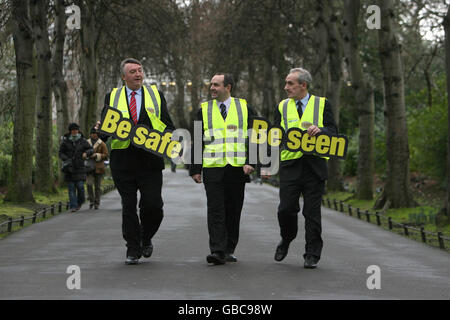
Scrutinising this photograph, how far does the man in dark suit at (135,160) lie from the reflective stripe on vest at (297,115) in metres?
1.33

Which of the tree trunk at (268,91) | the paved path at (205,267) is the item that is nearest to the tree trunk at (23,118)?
the paved path at (205,267)

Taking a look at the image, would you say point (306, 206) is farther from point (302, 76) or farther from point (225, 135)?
point (302, 76)

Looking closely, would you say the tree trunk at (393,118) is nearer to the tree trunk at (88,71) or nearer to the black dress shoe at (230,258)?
the black dress shoe at (230,258)

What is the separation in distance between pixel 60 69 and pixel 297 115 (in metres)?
21.5

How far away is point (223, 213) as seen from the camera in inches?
379

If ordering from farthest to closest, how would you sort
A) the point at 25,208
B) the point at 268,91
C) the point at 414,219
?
the point at 268,91 < the point at 25,208 < the point at 414,219

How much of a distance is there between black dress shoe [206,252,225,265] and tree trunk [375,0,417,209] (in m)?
11.1

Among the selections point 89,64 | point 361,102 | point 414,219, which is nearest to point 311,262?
point 414,219

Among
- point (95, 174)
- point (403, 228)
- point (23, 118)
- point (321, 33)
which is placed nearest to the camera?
point (403, 228)

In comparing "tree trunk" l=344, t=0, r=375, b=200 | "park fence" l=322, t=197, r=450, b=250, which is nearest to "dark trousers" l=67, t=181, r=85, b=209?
"park fence" l=322, t=197, r=450, b=250

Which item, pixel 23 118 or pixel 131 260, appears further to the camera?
pixel 23 118

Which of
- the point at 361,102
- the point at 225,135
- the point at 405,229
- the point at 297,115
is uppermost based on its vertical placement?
the point at 361,102

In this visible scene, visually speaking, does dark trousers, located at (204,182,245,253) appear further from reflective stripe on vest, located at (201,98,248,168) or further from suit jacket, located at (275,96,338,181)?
suit jacket, located at (275,96,338,181)
